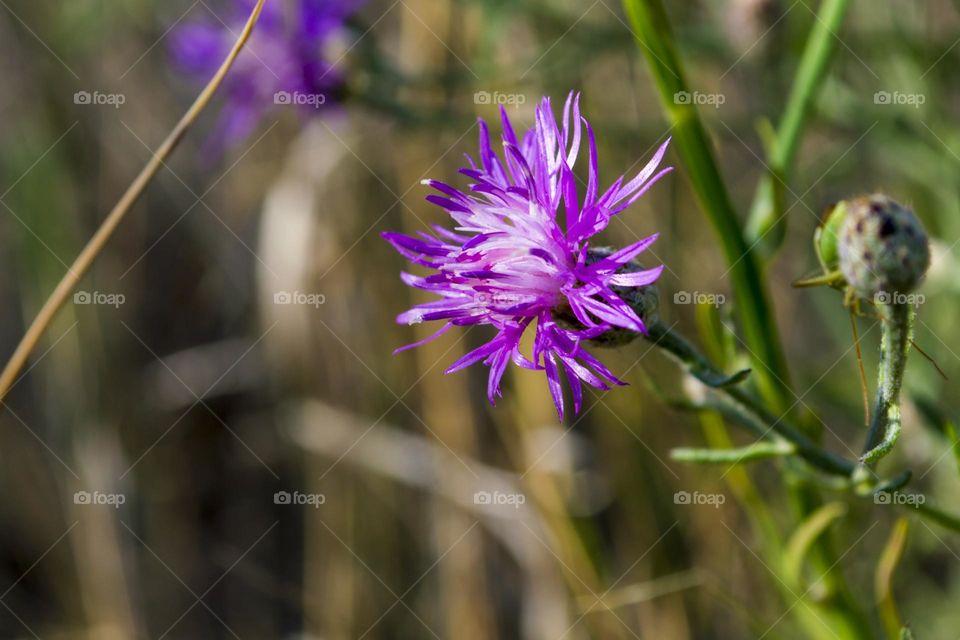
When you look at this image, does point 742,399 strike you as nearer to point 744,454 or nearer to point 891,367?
point 744,454

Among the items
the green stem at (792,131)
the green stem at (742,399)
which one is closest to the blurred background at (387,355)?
the green stem at (792,131)

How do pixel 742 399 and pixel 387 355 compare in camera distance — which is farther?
pixel 387 355

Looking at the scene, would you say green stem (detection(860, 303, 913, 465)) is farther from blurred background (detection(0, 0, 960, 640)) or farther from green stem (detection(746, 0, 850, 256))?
blurred background (detection(0, 0, 960, 640))

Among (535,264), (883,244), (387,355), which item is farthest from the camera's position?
(387,355)

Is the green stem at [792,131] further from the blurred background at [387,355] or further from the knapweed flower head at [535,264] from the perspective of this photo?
the blurred background at [387,355]

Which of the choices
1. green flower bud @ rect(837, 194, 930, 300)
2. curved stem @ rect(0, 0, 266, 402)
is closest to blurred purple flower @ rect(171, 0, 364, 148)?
curved stem @ rect(0, 0, 266, 402)

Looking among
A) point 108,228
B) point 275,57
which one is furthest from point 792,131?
point 275,57

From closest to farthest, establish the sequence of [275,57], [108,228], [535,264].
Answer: [535,264] → [108,228] → [275,57]

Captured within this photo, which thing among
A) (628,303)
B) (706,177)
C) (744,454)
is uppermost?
(706,177)
